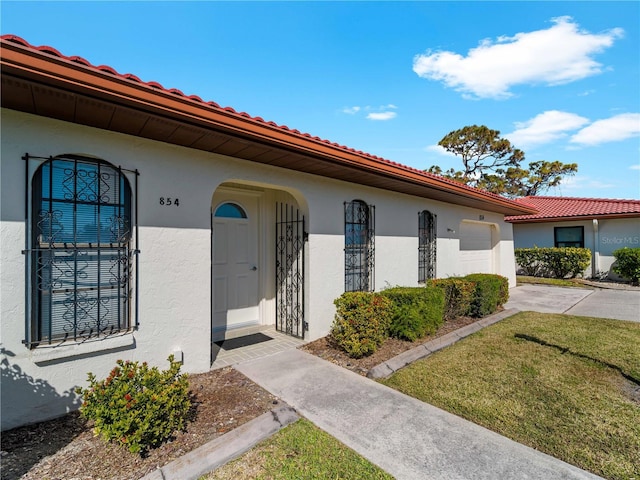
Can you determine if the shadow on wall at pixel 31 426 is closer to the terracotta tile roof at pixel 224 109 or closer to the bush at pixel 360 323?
the terracotta tile roof at pixel 224 109

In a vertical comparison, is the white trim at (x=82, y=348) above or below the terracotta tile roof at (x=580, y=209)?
below

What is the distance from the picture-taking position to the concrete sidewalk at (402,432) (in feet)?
7.70

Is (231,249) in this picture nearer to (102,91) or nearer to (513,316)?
(102,91)

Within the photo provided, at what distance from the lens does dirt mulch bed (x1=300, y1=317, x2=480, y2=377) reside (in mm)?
4414

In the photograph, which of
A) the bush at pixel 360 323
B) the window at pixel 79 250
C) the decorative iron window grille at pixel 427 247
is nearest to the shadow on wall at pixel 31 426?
the window at pixel 79 250

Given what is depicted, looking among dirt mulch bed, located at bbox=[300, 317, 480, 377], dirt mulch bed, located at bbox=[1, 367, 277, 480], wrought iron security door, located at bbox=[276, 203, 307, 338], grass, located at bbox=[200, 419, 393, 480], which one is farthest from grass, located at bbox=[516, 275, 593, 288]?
dirt mulch bed, located at bbox=[1, 367, 277, 480]

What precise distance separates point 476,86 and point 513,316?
21.7ft

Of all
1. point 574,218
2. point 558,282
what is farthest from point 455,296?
point 574,218

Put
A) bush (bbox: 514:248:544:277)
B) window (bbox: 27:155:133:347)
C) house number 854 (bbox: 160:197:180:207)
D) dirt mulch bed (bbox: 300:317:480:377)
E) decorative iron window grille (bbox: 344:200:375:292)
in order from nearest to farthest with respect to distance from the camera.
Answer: window (bbox: 27:155:133:347), house number 854 (bbox: 160:197:180:207), dirt mulch bed (bbox: 300:317:480:377), decorative iron window grille (bbox: 344:200:375:292), bush (bbox: 514:248:544:277)

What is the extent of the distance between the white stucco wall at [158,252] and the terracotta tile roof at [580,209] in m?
11.3

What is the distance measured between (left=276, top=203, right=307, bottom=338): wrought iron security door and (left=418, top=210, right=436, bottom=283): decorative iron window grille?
155 inches

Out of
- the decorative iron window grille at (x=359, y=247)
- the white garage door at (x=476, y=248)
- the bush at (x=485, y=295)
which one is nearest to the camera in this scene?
the decorative iron window grille at (x=359, y=247)

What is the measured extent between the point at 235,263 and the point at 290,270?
109 centimetres

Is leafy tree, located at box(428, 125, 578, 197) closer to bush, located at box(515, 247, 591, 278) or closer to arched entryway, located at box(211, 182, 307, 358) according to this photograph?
bush, located at box(515, 247, 591, 278)
